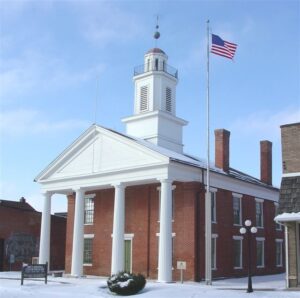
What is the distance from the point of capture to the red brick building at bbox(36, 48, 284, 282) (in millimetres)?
31984

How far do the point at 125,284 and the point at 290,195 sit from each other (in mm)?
8344

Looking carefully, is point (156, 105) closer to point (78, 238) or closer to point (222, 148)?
point (222, 148)

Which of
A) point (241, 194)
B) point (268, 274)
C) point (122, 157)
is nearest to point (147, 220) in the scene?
point (122, 157)

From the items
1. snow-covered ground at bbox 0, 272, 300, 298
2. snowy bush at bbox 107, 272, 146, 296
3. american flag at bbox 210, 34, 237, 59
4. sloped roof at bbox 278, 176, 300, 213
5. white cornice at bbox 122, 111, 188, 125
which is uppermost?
american flag at bbox 210, 34, 237, 59

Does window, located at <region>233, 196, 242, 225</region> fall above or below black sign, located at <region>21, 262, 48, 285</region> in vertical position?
above

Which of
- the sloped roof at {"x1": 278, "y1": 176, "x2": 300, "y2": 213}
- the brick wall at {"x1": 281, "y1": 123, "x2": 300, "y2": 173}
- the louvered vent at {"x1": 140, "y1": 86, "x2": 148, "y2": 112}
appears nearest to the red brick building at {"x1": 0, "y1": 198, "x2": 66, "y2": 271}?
Result: the louvered vent at {"x1": 140, "y1": 86, "x2": 148, "y2": 112}

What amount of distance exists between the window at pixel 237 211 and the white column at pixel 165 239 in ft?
24.9

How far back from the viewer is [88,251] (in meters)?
38.0

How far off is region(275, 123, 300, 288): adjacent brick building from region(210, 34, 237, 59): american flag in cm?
641

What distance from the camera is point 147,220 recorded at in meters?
34.7

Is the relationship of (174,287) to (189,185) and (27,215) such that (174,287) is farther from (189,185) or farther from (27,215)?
(27,215)

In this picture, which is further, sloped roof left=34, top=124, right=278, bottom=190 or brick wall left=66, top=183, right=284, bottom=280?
brick wall left=66, top=183, right=284, bottom=280

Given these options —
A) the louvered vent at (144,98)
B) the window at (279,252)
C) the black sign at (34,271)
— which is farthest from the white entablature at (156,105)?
the black sign at (34,271)

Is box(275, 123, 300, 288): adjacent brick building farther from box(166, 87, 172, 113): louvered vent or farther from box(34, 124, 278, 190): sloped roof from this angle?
box(166, 87, 172, 113): louvered vent
